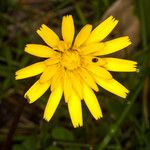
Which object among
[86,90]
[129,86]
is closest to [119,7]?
[129,86]

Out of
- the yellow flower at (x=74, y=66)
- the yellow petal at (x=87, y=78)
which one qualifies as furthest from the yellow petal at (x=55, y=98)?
the yellow petal at (x=87, y=78)

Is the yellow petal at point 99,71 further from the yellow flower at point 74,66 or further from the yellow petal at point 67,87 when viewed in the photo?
the yellow petal at point 67,87

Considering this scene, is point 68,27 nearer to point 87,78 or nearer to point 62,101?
point 87,78

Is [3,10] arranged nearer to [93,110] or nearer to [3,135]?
[3,135]

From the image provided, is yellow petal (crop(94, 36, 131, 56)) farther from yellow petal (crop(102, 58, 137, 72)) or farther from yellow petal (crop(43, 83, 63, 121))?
yellow petal (crop(43, 83, 63, 121))

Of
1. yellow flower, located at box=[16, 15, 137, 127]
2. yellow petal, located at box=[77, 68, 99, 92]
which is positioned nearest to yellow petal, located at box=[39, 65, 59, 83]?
yellow flower, located at box=[16, 15, 137, 127]
